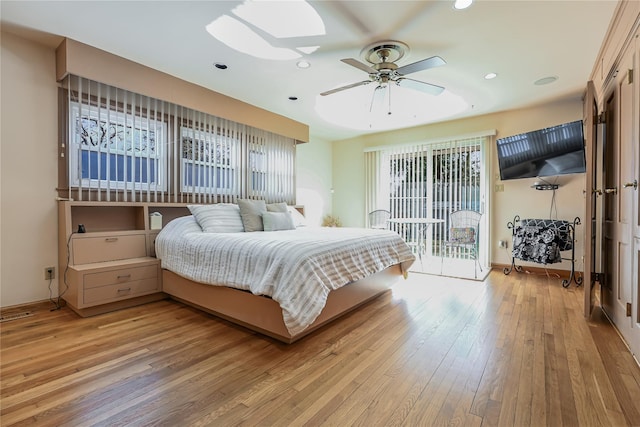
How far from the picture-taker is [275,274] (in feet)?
6.74

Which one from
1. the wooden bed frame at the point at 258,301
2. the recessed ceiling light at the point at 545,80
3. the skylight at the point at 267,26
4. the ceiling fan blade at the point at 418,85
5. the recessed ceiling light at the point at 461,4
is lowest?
the wooden bed frame at the point at 258,301

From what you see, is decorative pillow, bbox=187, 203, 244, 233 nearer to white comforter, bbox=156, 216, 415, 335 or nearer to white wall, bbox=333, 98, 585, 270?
white comforter, bbox=156, 216, 415, 335

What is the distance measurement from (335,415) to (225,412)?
1.72 feet

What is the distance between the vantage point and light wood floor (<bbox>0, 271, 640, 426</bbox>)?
1387 millimetres

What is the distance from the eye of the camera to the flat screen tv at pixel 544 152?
3.78m

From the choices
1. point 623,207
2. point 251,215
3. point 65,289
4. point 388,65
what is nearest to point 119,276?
point 65,289

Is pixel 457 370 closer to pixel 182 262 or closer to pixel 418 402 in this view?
pixel 418 402

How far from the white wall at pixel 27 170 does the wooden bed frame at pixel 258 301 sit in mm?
1124

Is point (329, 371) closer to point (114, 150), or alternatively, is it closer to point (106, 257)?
point (106, 257)

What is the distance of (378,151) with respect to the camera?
6.01 meters

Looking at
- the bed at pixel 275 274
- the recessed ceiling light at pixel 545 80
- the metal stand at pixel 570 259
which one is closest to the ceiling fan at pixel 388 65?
the recessed ceiling light at pixel 545 80

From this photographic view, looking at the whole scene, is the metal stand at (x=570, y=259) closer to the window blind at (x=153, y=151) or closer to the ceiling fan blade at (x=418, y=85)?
the ceiling fan blade at (x=418, y=85)

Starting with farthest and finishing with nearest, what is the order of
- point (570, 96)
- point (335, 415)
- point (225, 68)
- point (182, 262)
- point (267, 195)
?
1. point (267, 195)
2. point (570, 96)
3. point (225, 68)
4. point (182, 262)
5. point (335, 415)

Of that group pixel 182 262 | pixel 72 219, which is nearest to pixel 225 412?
pixel 182 262
